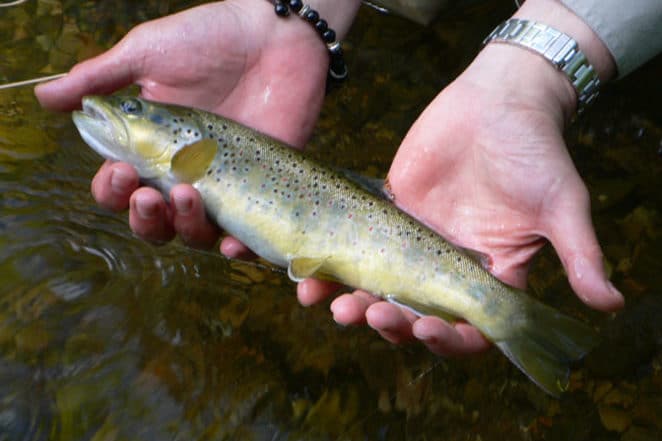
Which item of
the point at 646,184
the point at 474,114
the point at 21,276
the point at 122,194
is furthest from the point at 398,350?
the point at 646,184

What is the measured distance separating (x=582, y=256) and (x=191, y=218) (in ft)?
4.09

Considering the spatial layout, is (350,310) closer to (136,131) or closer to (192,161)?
(192,161)

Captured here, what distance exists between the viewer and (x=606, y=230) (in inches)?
141

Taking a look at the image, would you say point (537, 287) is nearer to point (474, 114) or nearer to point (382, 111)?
point (474, 114)

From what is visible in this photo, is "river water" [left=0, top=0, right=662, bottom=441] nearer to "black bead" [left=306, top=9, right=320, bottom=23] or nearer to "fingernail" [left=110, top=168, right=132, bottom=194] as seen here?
"fingernail" [left=110, top=168, right=132, bottom=194]

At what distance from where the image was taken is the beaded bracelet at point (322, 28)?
121 inches

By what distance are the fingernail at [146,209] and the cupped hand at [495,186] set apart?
0.55 m

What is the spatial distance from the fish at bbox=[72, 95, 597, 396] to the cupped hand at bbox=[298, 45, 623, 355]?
0.29 ft

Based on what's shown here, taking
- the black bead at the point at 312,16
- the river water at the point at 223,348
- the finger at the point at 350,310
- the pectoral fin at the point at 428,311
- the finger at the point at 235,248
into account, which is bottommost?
the river water at the point at 223,348

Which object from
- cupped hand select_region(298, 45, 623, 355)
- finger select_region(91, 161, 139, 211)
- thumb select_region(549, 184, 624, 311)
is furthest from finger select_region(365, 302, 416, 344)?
finger select_region(91, 161, 139, 211)

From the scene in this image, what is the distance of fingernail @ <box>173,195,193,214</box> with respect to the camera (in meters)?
2.25

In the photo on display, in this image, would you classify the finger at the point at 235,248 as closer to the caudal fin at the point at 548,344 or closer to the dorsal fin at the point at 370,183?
the dorsal fin at the point at 370,183

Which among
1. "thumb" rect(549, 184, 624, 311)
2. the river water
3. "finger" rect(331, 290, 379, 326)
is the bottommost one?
the river water

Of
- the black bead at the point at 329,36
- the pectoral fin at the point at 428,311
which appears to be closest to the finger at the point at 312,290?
the pectoral fin at the point at 428,311
